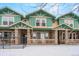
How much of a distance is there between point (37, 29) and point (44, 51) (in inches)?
22.1

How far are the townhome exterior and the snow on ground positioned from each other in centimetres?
10

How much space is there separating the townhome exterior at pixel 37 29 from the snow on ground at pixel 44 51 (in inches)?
3.9

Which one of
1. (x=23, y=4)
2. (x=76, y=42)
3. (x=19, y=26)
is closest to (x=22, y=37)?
(x=19, y=26)

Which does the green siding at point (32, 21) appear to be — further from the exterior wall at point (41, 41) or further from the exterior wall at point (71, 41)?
the exterior wall at point (71, 41)

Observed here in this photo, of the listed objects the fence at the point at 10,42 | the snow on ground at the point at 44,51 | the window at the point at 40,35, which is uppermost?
the window at the point at 40,35

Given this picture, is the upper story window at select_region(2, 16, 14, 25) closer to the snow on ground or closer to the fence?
the fence

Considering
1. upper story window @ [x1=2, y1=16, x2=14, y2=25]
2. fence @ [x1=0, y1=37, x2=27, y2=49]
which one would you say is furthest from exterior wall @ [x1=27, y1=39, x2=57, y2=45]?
upper story window @ [x1=2, y1=16, x2=14, y2=25]

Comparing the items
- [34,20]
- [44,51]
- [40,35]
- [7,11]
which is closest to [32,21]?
[34,20]

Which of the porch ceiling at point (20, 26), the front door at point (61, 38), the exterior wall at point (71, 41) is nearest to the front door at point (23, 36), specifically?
the porch ceiling at point (20, 26)

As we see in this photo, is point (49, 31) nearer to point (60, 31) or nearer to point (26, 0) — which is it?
point (60, 31)

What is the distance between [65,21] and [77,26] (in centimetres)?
31

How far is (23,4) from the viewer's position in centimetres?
742

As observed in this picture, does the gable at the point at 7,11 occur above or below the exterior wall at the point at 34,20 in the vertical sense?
above

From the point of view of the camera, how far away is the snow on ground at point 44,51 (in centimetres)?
727
